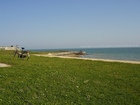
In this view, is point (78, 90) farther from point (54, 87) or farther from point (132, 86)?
point (132, 86)

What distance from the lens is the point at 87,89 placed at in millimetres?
13828

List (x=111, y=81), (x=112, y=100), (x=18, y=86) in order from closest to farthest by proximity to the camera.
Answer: (x=112, y=100) < (x=18, y=86) < (x=111, y=81)

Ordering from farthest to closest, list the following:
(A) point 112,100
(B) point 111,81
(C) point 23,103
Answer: (B) point 111,81
(A) point 112,100
(C) point 23,103

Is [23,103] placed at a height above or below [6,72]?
below

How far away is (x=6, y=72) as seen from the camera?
1630cm

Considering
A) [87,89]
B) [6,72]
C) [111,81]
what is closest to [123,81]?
[111,81]

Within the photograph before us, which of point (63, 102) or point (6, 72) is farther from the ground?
point (6, 72)

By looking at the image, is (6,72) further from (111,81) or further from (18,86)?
(111,81)

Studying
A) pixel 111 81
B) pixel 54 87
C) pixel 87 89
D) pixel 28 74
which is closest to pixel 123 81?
pixel 111 81

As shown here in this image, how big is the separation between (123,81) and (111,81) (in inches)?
35.9

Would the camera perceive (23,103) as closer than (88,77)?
Yes

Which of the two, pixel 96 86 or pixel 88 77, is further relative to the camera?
pixel 88 77

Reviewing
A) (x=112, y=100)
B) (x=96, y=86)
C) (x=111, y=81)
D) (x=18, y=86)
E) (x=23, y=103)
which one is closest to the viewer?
(x=23, y=103)

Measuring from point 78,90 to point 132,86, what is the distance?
401cm
